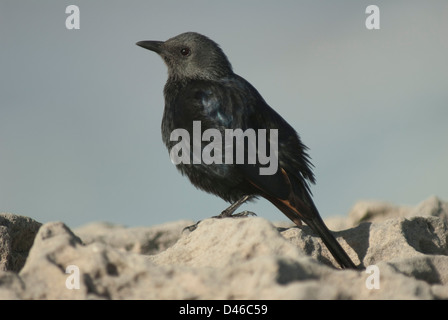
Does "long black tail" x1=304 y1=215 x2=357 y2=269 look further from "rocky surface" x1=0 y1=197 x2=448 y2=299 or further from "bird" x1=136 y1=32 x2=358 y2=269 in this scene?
"rocky surface" x1=0 y1=197 x2=448 y2=299

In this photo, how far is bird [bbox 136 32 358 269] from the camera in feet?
20.4

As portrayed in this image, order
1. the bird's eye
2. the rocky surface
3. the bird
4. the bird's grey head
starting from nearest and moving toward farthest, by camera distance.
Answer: the rocky surface
the bird
the bird's grey head
the bird's eye

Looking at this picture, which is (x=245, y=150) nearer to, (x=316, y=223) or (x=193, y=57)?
(x=316, y=223)

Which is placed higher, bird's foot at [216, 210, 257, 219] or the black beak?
the black beak

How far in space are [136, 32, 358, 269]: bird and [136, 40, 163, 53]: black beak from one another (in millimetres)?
881

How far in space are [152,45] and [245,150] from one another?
2439 mm

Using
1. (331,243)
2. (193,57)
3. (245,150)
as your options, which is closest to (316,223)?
(331,243)

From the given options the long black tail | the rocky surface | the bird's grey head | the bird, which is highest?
the bird's grey head

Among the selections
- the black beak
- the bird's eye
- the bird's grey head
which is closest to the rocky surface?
the bird's grey head

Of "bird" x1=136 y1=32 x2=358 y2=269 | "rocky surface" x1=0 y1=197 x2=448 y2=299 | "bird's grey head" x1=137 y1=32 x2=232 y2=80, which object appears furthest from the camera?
"bird's grey head" x1=137 y1=32 x2=232 y2=80

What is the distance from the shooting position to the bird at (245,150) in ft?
20.4

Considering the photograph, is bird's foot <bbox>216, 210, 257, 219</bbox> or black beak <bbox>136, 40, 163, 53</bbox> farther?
black beak <bbox>136, 40, 163, 53</bbox>
